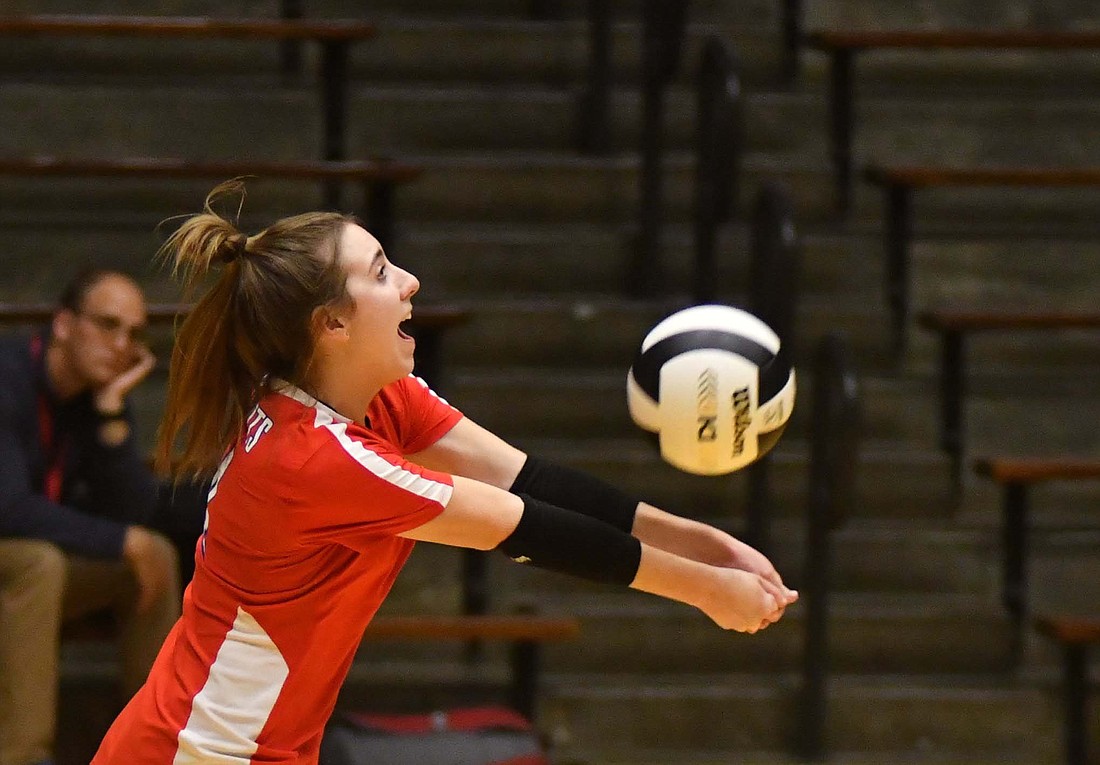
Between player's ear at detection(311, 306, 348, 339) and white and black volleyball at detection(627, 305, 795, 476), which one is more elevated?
player's ear at detection(311, 306, 348, 339)

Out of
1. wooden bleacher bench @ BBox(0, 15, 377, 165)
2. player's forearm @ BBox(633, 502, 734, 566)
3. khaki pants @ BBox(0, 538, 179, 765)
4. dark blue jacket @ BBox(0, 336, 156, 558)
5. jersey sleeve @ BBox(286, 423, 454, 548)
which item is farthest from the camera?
wooden bleacher bench @ BBox(0, 15, 377, 165)

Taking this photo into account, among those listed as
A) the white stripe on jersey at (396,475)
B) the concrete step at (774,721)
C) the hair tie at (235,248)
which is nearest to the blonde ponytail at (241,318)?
the hair tie at (235,248)

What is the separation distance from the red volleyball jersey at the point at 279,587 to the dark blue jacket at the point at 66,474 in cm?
148

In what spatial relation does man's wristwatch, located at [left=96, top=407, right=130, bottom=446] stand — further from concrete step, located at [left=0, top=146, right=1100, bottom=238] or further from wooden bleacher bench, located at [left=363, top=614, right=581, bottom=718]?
concrete step, located at [left=0, top=146, right=1100, bottom=238]

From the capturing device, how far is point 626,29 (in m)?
5.08

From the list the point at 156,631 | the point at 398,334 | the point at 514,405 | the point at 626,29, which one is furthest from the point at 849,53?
the point at 398,334

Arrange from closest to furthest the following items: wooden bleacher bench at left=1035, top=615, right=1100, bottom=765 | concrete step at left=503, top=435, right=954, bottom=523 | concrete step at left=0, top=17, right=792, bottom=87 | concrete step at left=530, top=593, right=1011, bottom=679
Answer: wooden bleacher bench at left=1035, top=615, right=1100, bottom=765
concrete step at left=530, top=593, right=1011, bottom=679
concrete step at left=503, top=435, right=954, bottom=523
concrete step at left=0, top=17, right=792, bottom=87

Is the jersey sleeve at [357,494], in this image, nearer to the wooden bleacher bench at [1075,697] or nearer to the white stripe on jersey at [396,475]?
the white stripe on jersey at [396,475]

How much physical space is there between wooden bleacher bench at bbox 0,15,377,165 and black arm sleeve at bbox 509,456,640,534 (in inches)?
95.9

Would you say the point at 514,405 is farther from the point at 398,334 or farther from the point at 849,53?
the point at 398,334

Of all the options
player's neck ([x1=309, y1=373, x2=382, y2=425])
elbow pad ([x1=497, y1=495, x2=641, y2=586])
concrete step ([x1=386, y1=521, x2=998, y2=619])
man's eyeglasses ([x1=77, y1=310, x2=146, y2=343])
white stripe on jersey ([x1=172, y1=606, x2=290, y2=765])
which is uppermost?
player's neck ([x1=309, y1=373, x2=382, y2=425])

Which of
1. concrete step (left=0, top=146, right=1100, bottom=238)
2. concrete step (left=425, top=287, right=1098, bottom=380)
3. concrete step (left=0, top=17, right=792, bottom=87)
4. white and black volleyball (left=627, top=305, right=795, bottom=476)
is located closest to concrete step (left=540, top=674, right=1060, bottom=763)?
concrete step (left=425, top=287, right=1098, bottom=380)

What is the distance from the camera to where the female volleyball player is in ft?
6.54

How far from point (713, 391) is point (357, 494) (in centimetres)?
60
